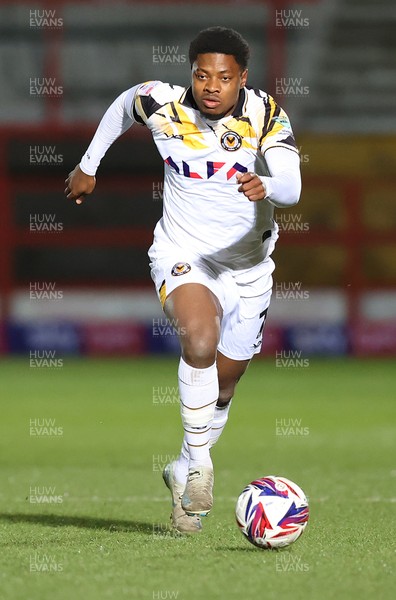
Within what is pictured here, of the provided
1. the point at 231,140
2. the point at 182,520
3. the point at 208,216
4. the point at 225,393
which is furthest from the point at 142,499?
Result: the point at 231,140

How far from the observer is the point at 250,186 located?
15.7 feet

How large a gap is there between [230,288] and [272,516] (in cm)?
119

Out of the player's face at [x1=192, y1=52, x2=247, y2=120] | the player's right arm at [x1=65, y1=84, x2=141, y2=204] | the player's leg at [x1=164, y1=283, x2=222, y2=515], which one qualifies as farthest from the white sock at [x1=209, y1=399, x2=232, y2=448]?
the player's face at [x1=192, y1=52, x2=247, y2=120]

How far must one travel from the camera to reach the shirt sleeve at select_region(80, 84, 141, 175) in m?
5.72

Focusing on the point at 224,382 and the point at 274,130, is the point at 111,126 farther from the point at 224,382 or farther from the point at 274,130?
the point at 224,382

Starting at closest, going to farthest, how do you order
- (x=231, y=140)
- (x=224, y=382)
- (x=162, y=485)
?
(x=231, y=140) < (x=224, y=382) < (x=162, y=485)

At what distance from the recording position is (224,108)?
5.31 metres

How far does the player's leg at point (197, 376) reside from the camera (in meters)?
5.09

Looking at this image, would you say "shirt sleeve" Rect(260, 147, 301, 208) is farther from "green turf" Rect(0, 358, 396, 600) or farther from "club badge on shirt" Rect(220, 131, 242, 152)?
"green turf" Rect(0, 358, 396, 600)

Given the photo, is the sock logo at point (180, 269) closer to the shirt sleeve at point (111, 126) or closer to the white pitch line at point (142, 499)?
the shirt sleeve at point (111, 126)

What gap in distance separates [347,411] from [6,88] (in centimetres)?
1051

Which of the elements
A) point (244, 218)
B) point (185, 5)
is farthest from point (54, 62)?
point (244, 218)

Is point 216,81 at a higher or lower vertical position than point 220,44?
lower

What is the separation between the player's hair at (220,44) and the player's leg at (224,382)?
135 centimetres
